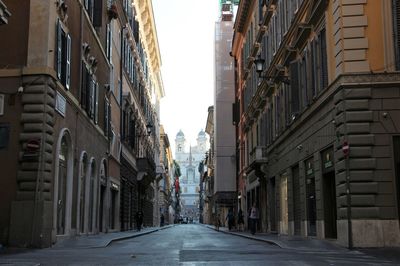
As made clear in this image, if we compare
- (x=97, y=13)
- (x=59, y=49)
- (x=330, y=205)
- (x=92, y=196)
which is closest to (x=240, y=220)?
(x=92, y=196)

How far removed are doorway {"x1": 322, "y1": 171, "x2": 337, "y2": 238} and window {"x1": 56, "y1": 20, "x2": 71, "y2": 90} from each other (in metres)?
9.55

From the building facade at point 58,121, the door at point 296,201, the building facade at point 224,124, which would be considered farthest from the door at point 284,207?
the building facade at point 224,124

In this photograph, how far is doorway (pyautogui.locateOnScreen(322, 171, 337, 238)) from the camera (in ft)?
65.7

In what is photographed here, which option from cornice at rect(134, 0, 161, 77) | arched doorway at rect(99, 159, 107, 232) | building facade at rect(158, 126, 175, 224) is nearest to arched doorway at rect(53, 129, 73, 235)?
arched doorway at rect(99, 159, 107, 232)

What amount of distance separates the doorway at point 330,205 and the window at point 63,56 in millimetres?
9546

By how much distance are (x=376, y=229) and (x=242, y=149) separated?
34575 mm

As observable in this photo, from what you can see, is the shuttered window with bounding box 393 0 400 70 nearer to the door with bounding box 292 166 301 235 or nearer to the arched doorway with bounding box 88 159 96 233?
the door with bounding box 292 166 301 235

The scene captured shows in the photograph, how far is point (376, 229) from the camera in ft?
53.5

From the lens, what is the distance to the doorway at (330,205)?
2002cm

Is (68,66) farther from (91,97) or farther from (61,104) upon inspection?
(91,97)

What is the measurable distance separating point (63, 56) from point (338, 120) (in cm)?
916

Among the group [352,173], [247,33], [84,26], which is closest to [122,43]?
[247,33]

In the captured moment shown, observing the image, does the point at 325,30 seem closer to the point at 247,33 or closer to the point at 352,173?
the point at 352,173

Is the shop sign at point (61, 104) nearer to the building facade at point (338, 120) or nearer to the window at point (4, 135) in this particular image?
the window at point (4, 135)
